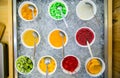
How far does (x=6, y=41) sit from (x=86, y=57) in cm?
62

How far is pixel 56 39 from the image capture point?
1.12 meters

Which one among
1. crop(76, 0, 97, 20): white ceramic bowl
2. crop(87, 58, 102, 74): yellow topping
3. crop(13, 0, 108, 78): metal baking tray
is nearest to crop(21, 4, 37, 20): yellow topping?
crop(13, 0, 108, 78): metal baking tray

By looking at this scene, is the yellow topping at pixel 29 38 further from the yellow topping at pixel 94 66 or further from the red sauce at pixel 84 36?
the yellow topping at pixel 94 66

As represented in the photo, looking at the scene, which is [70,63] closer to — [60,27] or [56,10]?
[60,27]

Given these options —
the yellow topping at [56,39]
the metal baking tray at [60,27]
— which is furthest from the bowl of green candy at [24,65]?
the yellow topping at [56,39]

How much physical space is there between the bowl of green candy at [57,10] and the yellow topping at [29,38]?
193 mm

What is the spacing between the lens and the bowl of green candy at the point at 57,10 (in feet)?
3.69

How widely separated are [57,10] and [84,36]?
0.26 metres

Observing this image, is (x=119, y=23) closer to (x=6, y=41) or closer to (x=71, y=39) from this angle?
(x=71, y=39)

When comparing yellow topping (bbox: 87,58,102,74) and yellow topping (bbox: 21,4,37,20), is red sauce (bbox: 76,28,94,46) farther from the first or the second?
yellow topping (bbox: 21,4,37,20)

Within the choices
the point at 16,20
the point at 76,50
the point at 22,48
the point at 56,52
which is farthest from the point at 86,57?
the point at 16,20

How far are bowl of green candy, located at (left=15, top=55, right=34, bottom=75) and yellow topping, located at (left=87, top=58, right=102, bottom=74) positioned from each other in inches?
15.7

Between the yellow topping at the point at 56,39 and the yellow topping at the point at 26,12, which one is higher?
the yellow topping at the point at 26,12

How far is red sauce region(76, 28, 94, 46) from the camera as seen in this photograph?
1.12 m
